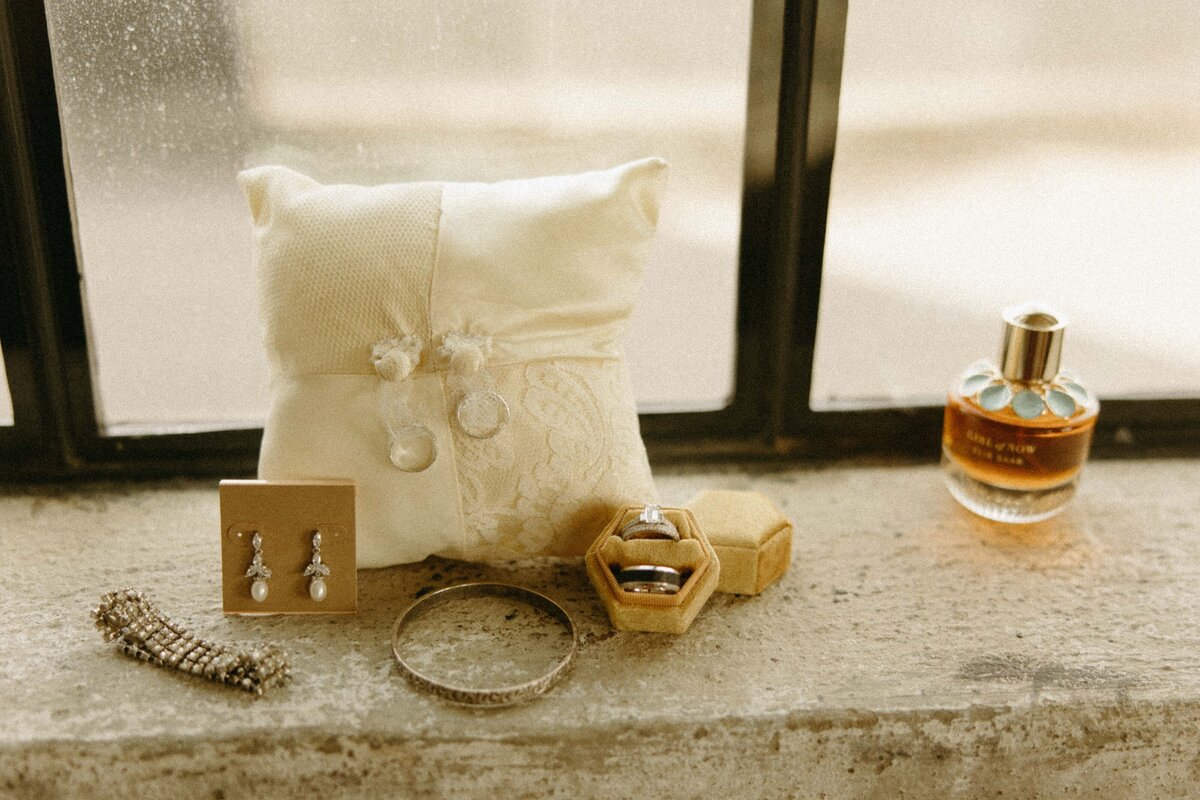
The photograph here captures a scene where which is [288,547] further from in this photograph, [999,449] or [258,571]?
[999,449]

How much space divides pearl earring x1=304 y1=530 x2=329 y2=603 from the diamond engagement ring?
23cm

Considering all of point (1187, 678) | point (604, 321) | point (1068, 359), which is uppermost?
point (604, 321)

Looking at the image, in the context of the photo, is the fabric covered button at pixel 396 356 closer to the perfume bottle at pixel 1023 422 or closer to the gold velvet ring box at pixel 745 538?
the gold velvet ring box at pixel 745 538

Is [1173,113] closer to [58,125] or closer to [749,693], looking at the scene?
[749,693]

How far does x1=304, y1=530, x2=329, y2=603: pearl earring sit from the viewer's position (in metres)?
0.82

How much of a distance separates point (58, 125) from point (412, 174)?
30 cm

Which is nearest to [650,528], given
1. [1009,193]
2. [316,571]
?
[316,571]

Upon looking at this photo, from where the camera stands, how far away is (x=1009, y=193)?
1019 millimetres

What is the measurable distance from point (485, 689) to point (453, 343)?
9.9 inches

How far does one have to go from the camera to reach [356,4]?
0.91m

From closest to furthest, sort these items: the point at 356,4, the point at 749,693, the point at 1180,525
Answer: the point at 749,693, the point at 356,4, the point at 1180,525

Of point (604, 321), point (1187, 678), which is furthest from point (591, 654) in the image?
point (1187, 678)

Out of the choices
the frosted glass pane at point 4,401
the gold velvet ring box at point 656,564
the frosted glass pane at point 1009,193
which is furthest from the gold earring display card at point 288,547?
the frosted glass pane at point 1009,193

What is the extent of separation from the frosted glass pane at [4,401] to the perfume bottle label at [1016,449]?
0.86 metres
